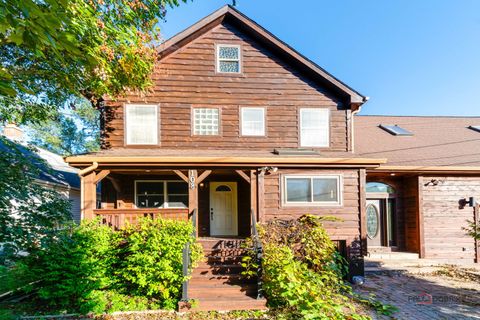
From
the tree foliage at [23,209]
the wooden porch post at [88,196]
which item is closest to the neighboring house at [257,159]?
the wooden porch post at [88,196]

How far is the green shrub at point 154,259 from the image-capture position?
602 cm

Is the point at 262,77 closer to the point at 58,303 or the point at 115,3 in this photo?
the point at 115,3

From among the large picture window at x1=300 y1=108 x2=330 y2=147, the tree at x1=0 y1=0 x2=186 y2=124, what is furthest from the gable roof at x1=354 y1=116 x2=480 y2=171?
the tree at x1=0 y1=0 x2=186 y2=124

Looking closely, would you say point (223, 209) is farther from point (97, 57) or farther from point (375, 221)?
point (97, 57)

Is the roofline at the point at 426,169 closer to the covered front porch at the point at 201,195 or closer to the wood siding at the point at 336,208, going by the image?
the wood siding at the point at 336,208

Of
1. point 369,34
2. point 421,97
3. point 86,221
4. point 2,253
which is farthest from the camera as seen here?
point 421,97

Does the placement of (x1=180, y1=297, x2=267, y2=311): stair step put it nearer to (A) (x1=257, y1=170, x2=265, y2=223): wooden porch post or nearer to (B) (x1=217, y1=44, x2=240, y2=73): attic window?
(A) (x1=257, y1=170, x2=265, y2=223): wooden porch post

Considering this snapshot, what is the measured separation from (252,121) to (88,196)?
5.13 metres

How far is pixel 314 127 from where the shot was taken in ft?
30.0

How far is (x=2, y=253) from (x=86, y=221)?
304 centimetres

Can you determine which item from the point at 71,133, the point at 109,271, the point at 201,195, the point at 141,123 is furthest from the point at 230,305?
the point at 71,133

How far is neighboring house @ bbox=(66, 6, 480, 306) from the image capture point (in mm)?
8062

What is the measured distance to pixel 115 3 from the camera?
19.6ft

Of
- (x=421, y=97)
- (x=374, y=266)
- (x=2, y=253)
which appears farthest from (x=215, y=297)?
(x=421, y=97)
